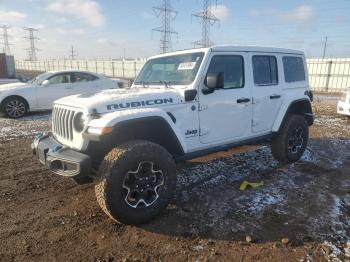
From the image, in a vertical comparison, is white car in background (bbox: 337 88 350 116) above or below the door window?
below

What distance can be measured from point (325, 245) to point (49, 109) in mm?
9752

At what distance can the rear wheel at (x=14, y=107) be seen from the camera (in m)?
9.77

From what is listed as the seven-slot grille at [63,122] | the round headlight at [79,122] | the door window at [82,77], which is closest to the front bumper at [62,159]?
the seven-slot grille at [63,122]

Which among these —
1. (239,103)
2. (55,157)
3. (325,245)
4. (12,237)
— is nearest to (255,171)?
(239,103)

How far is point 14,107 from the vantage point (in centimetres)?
986

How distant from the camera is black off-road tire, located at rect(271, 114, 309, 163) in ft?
17.9

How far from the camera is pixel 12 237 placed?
3.27 metres

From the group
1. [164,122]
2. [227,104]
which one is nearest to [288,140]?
[227,104]

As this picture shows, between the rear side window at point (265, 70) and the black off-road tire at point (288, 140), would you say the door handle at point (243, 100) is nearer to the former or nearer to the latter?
the rear side window at point (265, 70)

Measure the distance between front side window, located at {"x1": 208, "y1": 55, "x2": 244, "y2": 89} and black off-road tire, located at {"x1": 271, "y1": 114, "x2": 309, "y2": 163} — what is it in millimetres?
1434

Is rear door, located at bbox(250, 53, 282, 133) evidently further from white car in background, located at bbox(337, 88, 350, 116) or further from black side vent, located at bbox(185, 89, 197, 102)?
white car in background, located at bbox(337, 88, 350, 116)

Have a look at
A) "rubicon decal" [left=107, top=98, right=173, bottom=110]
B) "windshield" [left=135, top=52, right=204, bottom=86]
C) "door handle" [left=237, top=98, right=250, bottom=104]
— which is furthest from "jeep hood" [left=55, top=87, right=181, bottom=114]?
"door handle" [left=237, top=98, right=250, bottom=104]

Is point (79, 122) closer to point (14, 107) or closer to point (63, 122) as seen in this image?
point (63, 122)

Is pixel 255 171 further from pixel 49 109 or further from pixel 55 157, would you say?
pixel 49 109
